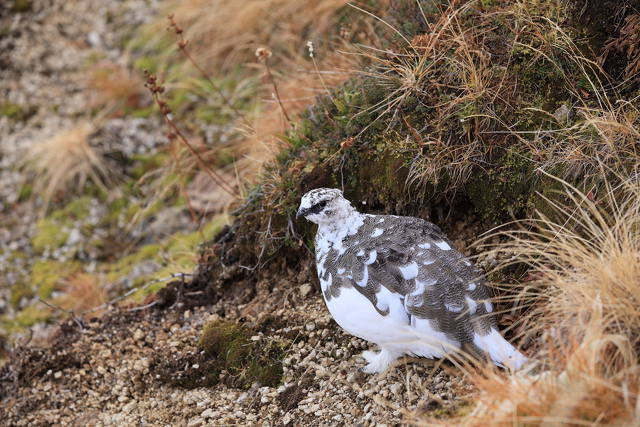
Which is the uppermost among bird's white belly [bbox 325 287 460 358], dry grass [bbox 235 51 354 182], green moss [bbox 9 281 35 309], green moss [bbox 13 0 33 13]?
green moss [bbox 13 0 33 13]

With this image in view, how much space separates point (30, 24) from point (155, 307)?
4.64 metres

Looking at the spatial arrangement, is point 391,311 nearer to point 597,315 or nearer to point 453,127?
point 597,315

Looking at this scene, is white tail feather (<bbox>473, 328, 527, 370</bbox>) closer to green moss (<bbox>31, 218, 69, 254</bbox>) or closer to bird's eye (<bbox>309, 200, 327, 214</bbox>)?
bird's eye (<bbox>309, 200, 327, 214</bbox>)

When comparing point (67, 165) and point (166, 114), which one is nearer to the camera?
point (166, 114)

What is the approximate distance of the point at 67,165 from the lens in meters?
5.63

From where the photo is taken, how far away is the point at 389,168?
322 centimetres

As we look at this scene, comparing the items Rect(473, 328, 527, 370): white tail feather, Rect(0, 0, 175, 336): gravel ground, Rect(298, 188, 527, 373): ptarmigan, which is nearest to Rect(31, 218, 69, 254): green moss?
Rect(0, 0, 175, 336): gravel ground

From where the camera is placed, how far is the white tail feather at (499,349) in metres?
2.24

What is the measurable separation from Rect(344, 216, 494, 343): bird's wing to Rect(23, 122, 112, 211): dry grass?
3.62 m

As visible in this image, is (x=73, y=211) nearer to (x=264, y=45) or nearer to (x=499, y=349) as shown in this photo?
(x=264, y=45)

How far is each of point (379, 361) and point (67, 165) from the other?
3.88m

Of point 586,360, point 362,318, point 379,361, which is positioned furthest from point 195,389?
point 586,360

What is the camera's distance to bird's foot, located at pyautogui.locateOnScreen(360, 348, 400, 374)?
271 centimetres

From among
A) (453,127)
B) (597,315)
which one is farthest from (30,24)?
(597,315)
